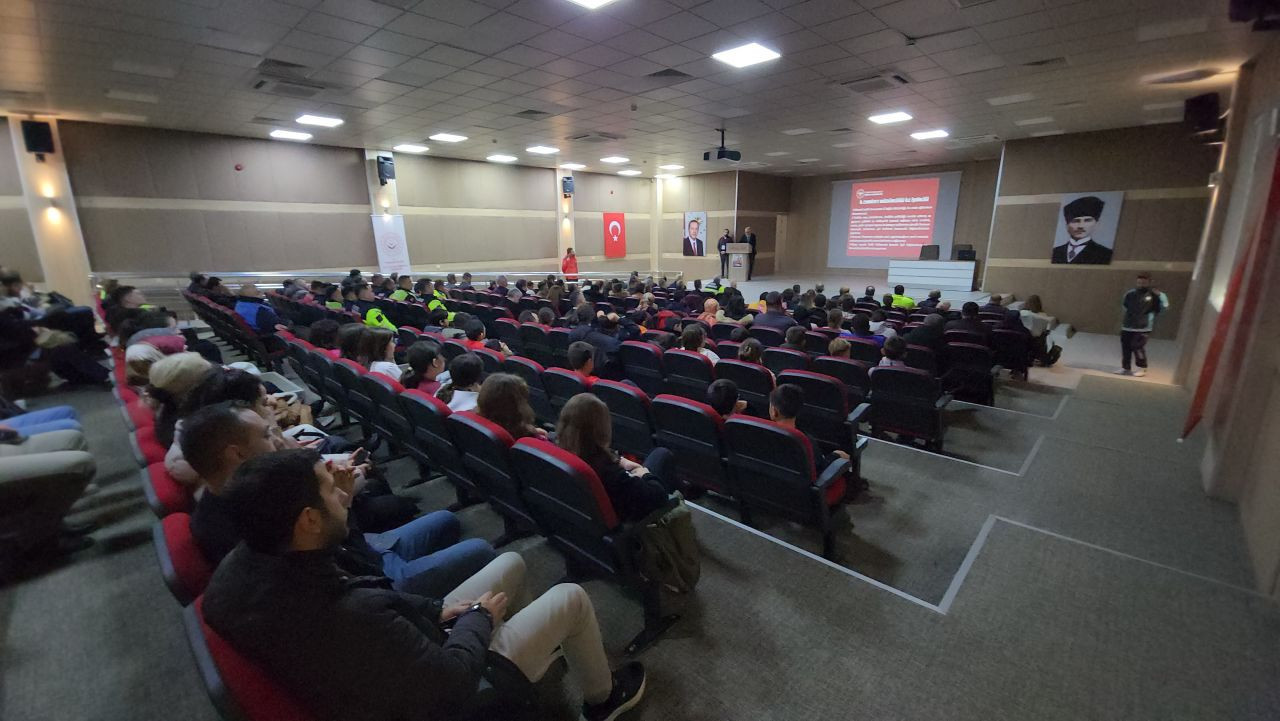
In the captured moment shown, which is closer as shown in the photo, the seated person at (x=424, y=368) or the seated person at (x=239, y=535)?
the seated person at (x=239, y=535)

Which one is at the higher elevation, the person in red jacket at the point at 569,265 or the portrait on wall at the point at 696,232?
the portrait on wall at the point at 696,232

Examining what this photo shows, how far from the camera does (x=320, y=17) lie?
4863 millimetres

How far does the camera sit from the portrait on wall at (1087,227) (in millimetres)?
10469

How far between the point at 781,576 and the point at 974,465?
2.28 meters

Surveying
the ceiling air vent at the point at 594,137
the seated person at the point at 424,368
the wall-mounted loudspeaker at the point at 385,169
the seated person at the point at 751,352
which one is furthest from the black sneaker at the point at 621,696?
the wall-mounted loudspeaker at the point at 385,169

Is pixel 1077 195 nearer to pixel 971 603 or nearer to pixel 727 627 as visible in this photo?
pixel 971 603

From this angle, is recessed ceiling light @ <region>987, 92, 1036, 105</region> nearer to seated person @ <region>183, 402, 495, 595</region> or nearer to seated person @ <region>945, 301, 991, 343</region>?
seated person @ <region>945, 301, 991, 343</region>

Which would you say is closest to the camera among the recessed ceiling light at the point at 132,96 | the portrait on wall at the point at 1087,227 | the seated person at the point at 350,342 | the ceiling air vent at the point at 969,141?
the seated person at the point at 350,342

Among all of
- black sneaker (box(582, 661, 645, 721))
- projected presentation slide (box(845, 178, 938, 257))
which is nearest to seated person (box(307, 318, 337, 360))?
black sneaker (box(582, 661, 645, 721))

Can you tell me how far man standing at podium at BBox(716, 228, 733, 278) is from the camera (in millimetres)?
17062

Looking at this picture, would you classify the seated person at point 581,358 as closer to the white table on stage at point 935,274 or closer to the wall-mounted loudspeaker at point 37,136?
the wall-mounted loudspeaker at point 37,136

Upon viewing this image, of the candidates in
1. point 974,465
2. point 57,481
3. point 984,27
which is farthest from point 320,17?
point 974,465

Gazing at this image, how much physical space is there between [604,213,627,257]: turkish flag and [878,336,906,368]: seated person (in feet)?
50.5

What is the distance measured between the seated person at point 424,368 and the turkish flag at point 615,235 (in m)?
16.0
